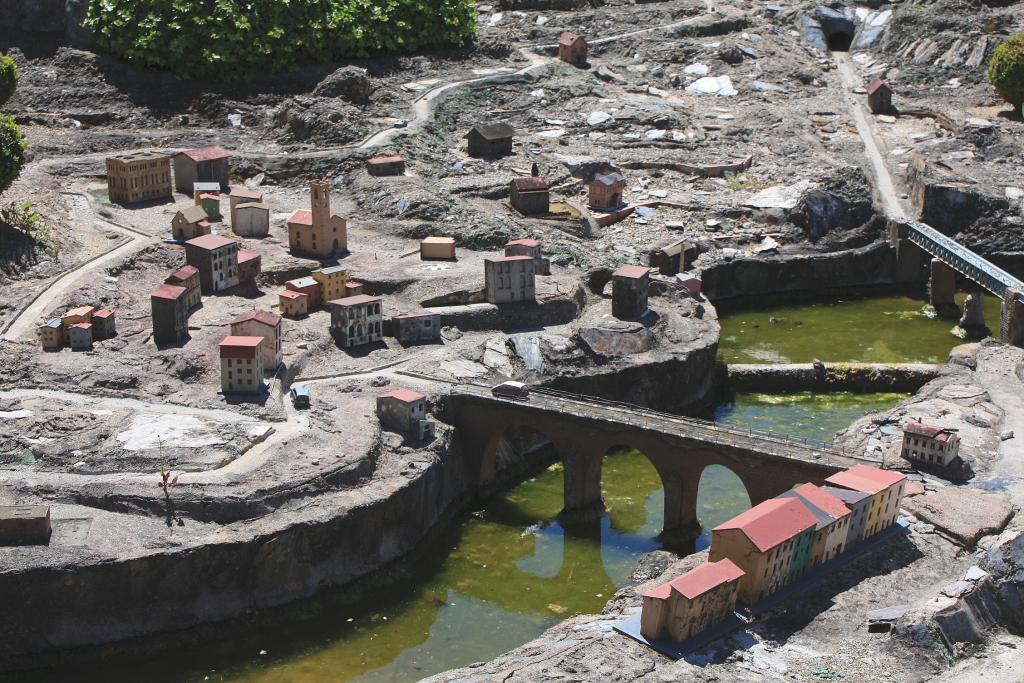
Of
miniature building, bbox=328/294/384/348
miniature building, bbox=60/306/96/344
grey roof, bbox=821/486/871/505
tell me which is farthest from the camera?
miniature building, bbox=328/294/384/348

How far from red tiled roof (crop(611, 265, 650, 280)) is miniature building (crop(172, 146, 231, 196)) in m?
26.4

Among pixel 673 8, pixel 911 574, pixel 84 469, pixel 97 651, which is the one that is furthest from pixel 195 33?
pixel 911 574

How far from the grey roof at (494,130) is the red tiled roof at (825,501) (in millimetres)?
48180

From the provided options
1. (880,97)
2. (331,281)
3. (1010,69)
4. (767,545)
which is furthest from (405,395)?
(1010,69)

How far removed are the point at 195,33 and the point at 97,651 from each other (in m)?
59.8

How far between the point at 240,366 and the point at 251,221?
20.3m

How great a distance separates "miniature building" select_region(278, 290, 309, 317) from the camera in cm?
8200

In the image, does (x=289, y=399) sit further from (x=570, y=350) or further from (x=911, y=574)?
(x=911, y=574)

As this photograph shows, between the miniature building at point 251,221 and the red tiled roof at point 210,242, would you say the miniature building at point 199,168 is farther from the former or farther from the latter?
the red tiled roof at point 210,242

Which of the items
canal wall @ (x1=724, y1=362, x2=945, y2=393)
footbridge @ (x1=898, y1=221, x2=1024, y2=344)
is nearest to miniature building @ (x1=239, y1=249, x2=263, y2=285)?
canal wall @ (x1=724, y1=362, x2=945, y2=393)

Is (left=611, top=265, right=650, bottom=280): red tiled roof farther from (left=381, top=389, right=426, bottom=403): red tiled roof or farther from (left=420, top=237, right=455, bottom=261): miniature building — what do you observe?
(left=381, top=389, right=426, bottom=403): red tiled roof

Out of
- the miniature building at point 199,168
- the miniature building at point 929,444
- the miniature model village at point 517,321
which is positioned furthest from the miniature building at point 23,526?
the miniature building at point 199,168

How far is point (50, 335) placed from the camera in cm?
7612

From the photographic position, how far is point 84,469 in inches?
2623
